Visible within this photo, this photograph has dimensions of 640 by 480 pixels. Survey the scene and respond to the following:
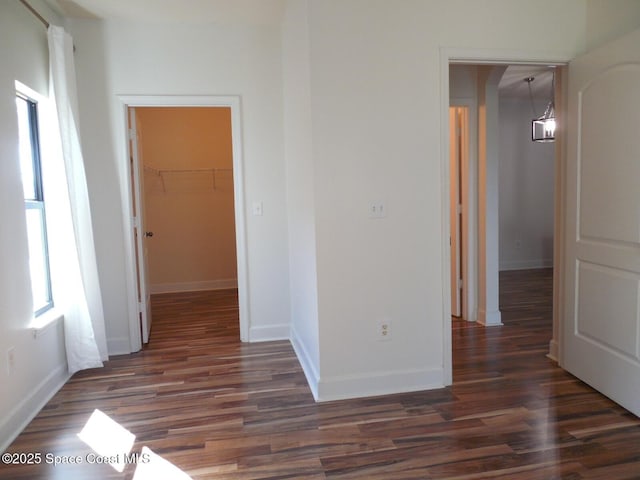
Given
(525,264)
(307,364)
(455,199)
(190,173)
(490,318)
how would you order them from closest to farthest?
1. (307,364)
2. (490,318)
3. (455,199)
4. (190,173)
5. (525,264)

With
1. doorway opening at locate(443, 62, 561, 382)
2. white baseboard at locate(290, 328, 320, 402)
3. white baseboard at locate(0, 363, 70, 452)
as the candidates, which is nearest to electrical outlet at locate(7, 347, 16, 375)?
white baseboard at locate(0, 363, 70, 452)

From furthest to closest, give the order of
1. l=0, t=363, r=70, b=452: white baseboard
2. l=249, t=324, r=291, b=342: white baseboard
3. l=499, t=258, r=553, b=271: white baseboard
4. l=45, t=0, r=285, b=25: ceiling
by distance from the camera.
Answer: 1. l=499, t=258, r=553, b=271: white baseboard
2. l=249, t=324, r=291, b=342: white baseboard
3. l=45, t=0, r=285, b=25: ceiling
4. l=0, t=363, r=70, b=452: white baseboard

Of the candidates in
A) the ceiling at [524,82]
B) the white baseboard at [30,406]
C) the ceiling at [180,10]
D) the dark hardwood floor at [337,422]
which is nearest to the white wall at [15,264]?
the white baseboard at [30,406]

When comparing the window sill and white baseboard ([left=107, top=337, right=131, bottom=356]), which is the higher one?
the window sill

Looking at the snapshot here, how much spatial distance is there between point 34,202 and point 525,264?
680 cm

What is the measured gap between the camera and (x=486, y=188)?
3904 millimetres

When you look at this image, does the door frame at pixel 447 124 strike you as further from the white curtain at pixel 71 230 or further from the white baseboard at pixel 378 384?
the white curtain at pixel 71 230

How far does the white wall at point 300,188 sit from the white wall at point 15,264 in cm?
166

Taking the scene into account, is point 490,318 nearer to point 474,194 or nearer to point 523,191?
point 474,194

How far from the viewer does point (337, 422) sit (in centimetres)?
231

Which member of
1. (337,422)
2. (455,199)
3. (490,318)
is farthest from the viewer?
(455,199)

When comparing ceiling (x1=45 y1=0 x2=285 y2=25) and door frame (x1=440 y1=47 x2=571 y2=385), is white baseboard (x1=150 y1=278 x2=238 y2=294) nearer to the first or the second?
ceiling (x1=45 y1=0 x2=285 y2=25)

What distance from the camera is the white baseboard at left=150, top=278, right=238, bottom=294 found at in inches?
228

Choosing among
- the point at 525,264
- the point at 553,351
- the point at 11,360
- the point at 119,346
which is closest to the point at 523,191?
the point at 525,264
